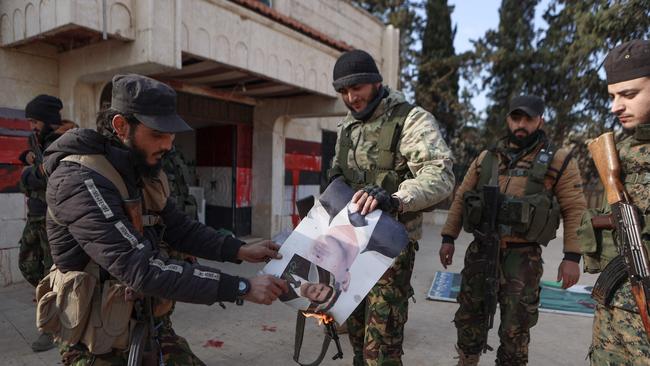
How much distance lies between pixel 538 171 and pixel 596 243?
93 centimetres

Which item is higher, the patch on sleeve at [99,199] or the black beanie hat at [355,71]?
the black beanie hat at [355,71]

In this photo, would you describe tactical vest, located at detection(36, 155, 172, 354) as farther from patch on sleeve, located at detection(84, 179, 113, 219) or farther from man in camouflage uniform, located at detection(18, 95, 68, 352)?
man in camouflage uniform, located at detection(18, 95, 68, 352)

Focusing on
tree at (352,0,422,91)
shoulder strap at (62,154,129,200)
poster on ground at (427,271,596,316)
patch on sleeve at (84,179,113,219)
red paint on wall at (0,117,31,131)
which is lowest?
poster on ground at (427,271,596,316)

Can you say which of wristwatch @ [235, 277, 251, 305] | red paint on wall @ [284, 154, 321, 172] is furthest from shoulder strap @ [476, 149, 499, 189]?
red paint on wall @ [284, 154, 321, 172]

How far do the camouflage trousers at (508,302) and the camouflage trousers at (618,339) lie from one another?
0.80 meters

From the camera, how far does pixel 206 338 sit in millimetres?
3387

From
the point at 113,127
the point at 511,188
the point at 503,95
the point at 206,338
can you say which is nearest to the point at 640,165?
the point at 511,188

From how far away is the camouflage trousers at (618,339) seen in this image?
151 cm

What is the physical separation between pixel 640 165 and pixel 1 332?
4504 mm

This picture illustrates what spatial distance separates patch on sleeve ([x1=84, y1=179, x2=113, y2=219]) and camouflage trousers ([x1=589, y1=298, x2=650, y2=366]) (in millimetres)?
1964

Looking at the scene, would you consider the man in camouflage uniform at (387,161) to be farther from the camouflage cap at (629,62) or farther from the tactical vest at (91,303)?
the tactical vest at (91,303)

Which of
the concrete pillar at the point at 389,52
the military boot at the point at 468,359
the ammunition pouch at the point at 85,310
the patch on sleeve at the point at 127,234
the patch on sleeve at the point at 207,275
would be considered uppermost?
the concrete pillar at the point at 389,52

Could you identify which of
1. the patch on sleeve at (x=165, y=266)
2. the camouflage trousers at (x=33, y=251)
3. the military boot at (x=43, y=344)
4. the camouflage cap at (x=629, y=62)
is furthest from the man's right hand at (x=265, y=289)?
the camouflage trousers at (x=33, y=251)

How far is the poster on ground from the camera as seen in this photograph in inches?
172
